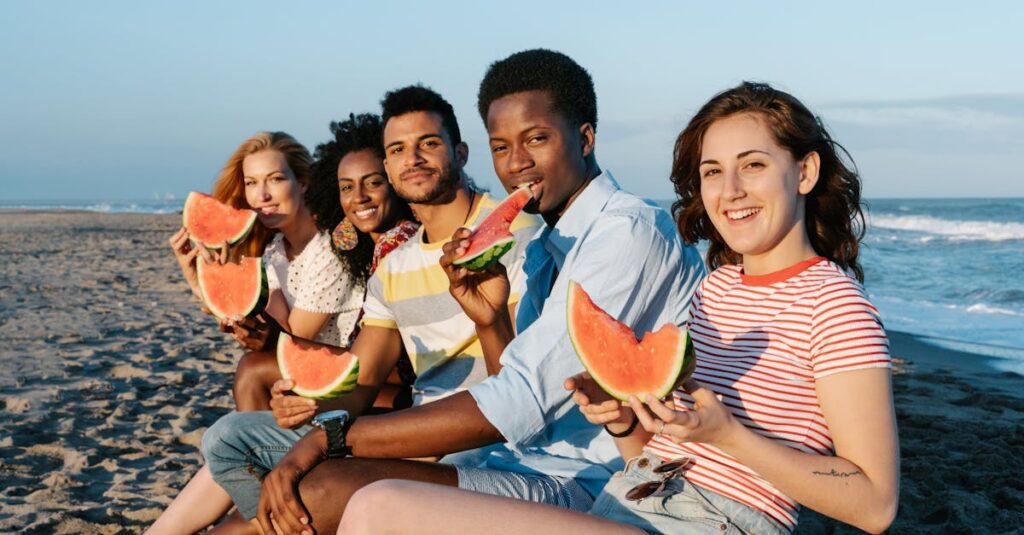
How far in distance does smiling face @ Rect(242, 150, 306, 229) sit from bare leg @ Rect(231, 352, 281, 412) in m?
1.17

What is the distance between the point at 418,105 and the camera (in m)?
3.92

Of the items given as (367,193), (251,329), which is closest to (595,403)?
(251,329)

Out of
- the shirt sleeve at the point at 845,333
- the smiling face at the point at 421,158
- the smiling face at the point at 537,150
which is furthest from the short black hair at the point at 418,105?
the shirt sleeve at the point at 845,333

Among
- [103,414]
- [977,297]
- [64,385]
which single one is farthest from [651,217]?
[977,297]

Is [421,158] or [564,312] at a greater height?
[421,158]

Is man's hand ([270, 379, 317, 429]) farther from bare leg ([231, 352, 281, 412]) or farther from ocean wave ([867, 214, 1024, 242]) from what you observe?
ocean wave ([867, 214, 1024, 242])

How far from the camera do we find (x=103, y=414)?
6629mm

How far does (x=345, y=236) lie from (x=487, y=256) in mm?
2115

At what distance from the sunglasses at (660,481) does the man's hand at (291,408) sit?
3.83ft

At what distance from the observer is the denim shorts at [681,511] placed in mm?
2201

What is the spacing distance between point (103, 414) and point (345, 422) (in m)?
4.69

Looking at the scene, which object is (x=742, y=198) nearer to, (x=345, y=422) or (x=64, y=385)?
(x=345, y=422)

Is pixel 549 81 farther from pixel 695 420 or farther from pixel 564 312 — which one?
pixel 695 420

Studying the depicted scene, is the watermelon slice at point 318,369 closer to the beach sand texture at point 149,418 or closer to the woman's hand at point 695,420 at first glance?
the woman's hand at point 695,420
